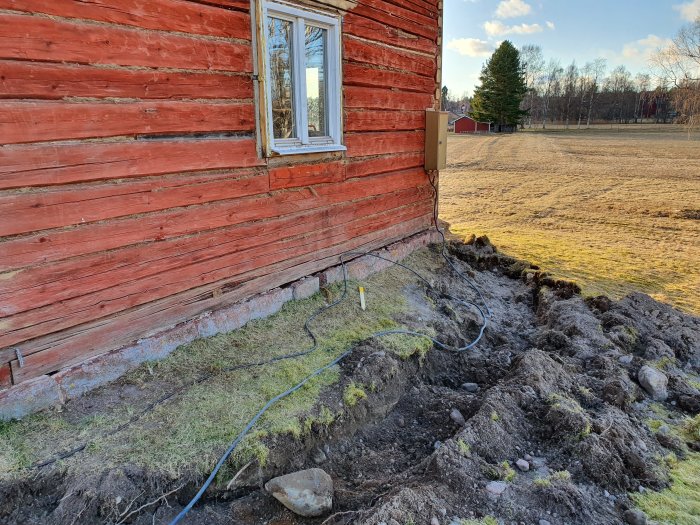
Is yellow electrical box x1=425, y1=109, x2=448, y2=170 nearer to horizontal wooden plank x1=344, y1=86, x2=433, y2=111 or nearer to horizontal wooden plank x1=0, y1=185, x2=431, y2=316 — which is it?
horizontal wooden plank x1=344, y1=86, x2=433, y2=111

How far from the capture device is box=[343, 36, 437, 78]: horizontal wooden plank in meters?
5.20

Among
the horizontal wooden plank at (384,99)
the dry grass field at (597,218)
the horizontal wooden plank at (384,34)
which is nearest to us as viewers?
the horizontal wooden plank at (384,34)

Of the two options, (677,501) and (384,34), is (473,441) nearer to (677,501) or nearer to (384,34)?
(677,501)

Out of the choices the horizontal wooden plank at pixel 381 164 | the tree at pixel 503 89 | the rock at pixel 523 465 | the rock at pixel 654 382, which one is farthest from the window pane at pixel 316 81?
the tree at pixel 503 89

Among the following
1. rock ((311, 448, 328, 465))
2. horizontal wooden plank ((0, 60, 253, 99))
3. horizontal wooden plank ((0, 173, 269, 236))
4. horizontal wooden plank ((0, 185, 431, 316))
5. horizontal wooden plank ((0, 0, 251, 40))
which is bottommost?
rock ((311, 448, 328, 465))

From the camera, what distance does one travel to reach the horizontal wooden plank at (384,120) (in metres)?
5.38

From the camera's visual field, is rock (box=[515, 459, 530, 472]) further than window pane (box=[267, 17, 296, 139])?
No

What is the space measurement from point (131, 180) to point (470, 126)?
76424 mm

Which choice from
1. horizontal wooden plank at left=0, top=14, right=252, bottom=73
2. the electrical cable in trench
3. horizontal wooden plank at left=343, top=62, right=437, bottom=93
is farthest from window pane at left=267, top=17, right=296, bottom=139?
the electrical cable in trench

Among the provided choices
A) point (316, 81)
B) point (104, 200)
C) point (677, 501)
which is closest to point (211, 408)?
point (104, 200)

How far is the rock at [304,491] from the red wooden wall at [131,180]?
161cm

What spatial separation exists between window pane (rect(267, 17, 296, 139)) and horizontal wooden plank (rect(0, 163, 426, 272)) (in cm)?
62

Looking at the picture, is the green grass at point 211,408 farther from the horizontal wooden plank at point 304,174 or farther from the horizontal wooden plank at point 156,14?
the horizontal wooden plank at point 156,14

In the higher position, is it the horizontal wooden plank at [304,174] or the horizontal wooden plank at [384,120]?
the horizontal wooden plank at [384,120]
